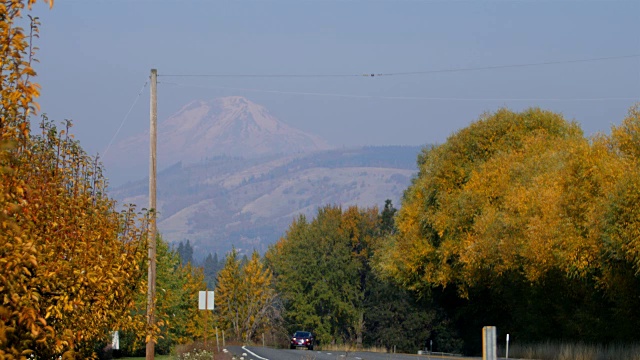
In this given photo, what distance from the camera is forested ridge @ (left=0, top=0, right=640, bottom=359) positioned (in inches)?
378

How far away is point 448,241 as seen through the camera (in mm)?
57875

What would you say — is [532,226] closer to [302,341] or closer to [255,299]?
[302,341]

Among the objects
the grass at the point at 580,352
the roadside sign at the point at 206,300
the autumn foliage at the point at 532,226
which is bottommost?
the grass at the point at 580,352

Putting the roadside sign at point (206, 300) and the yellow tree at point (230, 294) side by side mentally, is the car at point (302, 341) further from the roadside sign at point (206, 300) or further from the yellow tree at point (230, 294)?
the yellow tree at point (230, 294)

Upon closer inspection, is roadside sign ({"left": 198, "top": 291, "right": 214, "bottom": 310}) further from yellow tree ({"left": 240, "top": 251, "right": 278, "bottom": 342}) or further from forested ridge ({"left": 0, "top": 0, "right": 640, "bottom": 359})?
yellow tree ({"left": 240, "top": 251, "right": 278, "bottom": 342})

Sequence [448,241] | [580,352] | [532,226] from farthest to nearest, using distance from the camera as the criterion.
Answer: [448,241]
[532,226]
[580,352]

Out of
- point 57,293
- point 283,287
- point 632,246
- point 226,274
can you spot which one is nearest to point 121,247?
point 57,293

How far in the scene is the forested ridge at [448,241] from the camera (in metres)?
9.59

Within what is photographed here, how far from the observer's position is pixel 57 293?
12836mm

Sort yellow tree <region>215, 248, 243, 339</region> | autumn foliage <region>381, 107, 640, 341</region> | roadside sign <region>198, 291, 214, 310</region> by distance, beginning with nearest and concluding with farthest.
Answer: autumn foliage <region>381, 107, 640, 341</region> → roadside sign <region>198, 291, 214, 310</region> → yellow tree <region>215, 248, 243, 339</region>

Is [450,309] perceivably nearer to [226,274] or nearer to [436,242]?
[436,242]

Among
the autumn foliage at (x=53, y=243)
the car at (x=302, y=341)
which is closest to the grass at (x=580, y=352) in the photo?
the autumn foliage at (x=53, y=243)

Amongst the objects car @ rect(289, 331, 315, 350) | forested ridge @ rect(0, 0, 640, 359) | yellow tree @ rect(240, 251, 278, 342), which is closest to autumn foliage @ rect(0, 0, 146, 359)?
forested ridge @ rect(0, 0, 640, 359)

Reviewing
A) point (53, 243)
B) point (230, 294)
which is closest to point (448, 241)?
point (53, 243)
